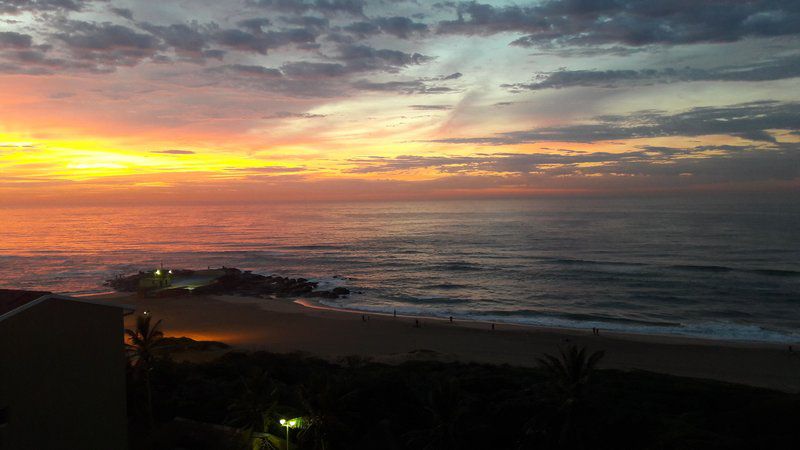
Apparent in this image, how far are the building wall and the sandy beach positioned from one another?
16158 millimetres

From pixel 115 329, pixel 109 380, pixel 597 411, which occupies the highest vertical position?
pixel 115 329

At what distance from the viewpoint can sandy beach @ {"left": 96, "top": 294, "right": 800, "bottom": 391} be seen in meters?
26.6

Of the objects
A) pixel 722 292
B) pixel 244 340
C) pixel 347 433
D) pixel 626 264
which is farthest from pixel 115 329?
pixel 626 264

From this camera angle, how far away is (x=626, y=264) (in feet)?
193

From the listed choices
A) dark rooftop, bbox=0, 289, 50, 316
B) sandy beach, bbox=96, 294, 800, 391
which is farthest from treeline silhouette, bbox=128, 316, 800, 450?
sandy beach, bbox=96, 294, 800, 391

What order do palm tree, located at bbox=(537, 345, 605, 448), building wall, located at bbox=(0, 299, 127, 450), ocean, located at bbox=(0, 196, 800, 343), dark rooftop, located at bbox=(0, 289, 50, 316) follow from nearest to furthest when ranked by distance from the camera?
building wall, located at bbox=(0, 299, 127, 450) < dark rooftop, located at bbox=(0, 289, 50, 316) < palm tree, located at bbox=(537, 345, 605, 448) < ocean, located at bbox=(0, 196, 800, 343)

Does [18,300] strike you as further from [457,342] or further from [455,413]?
[457,342]

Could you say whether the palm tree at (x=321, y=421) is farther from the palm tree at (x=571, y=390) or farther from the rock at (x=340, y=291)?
the rock at (x=340, y=291)

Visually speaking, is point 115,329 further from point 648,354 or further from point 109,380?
point 648,354

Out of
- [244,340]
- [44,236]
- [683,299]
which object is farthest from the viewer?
[44,236]

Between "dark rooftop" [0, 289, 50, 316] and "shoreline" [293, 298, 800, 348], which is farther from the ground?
"dark rooftop" [0, 289, 50, 316]

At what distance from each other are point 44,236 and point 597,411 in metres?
123

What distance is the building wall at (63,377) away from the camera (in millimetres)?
10625

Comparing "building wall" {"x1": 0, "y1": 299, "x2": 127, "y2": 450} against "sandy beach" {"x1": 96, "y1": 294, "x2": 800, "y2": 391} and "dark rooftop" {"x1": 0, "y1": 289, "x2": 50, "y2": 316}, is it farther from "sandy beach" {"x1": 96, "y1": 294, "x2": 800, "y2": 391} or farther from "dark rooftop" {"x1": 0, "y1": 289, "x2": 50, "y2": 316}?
"sandy beach" {"x1": 96, "y1": 294, "x2": 800, "y2": 391}
